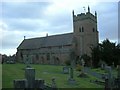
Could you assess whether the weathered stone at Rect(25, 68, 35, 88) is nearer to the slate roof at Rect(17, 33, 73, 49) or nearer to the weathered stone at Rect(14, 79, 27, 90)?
the weathered stone at Rect(14, 79, 27, 90)

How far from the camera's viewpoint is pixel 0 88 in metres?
17.4

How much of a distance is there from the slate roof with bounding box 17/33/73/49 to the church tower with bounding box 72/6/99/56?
2627 millimetres

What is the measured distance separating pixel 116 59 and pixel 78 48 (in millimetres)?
19223

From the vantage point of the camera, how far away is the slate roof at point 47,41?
7594 centimetres

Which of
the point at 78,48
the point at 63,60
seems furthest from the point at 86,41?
the point at 63,60

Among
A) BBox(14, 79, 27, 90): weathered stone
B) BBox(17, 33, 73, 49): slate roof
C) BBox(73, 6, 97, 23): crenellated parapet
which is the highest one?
BBox(73, 6, 97, 23): crenellated parapet

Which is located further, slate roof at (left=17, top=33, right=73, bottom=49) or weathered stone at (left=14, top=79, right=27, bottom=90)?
slate roof at (left=17, top=33, right=73, bottom=49)

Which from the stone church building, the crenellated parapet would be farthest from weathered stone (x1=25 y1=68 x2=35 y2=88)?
the crenellated parapet

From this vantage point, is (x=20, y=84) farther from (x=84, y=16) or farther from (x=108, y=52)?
(x=84, y=16)

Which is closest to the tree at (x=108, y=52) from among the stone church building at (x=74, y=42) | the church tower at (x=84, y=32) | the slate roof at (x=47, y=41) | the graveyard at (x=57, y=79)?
the stone church building at (x=74, y=42)

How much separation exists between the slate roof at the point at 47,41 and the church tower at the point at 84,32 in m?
2.63

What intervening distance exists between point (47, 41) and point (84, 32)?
14999 millimetres

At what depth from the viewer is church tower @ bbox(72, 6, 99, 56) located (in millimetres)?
72000

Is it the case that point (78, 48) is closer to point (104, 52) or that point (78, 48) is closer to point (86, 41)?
point (86, 41)
